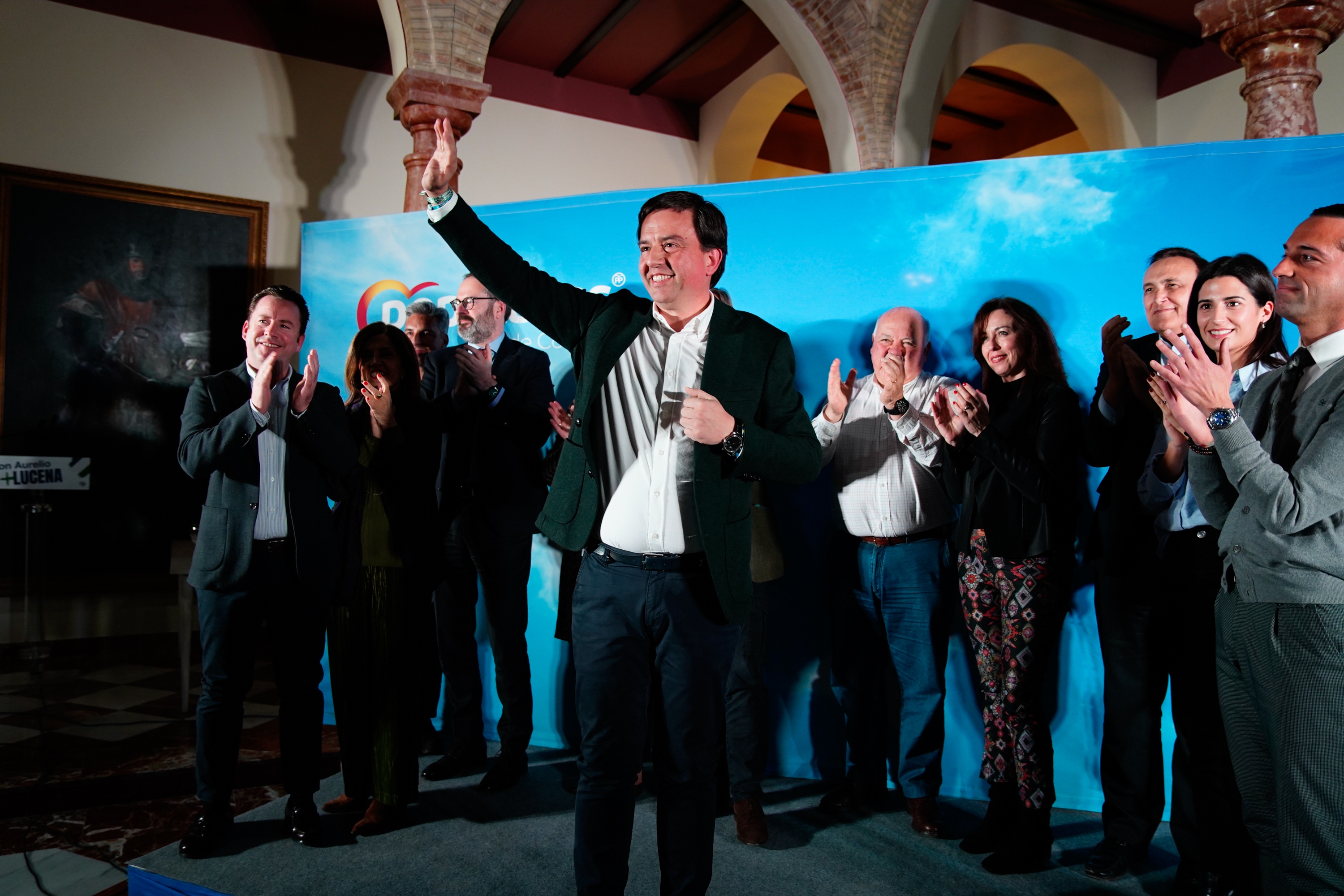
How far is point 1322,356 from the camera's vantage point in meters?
1.74

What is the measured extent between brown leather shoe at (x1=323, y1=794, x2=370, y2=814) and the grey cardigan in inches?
101

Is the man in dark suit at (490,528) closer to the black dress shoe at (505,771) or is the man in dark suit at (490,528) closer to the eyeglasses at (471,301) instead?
the black dress shoe at (505,771)

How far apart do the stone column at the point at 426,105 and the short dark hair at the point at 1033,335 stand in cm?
335

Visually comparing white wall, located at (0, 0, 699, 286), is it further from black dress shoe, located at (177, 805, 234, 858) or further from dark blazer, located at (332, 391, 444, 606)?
black dress shoe, located at (177, 805, 234, 858)

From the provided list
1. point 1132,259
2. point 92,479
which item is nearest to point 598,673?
point 1132,259

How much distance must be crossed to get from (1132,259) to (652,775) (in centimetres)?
250

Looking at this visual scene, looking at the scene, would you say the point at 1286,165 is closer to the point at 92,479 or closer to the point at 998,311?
the point at 998,311

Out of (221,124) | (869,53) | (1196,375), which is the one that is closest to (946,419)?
(1196,375)

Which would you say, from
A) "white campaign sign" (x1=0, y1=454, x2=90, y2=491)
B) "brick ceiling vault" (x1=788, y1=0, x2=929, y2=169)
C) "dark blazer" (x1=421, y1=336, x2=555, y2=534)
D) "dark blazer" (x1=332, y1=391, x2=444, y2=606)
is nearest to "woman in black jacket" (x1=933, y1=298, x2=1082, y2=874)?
"dark blazer" (x1=421, y1=336, x2=555, y2=534)

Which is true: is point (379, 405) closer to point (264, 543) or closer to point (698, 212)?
point (264, 543)

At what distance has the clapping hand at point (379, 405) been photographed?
274cm

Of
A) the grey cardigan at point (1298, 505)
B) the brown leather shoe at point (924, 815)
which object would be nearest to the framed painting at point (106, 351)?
the brown leather shoe at point (924, 815)

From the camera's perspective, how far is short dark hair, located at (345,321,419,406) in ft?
9.57

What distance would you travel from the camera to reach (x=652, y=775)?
128 inches
